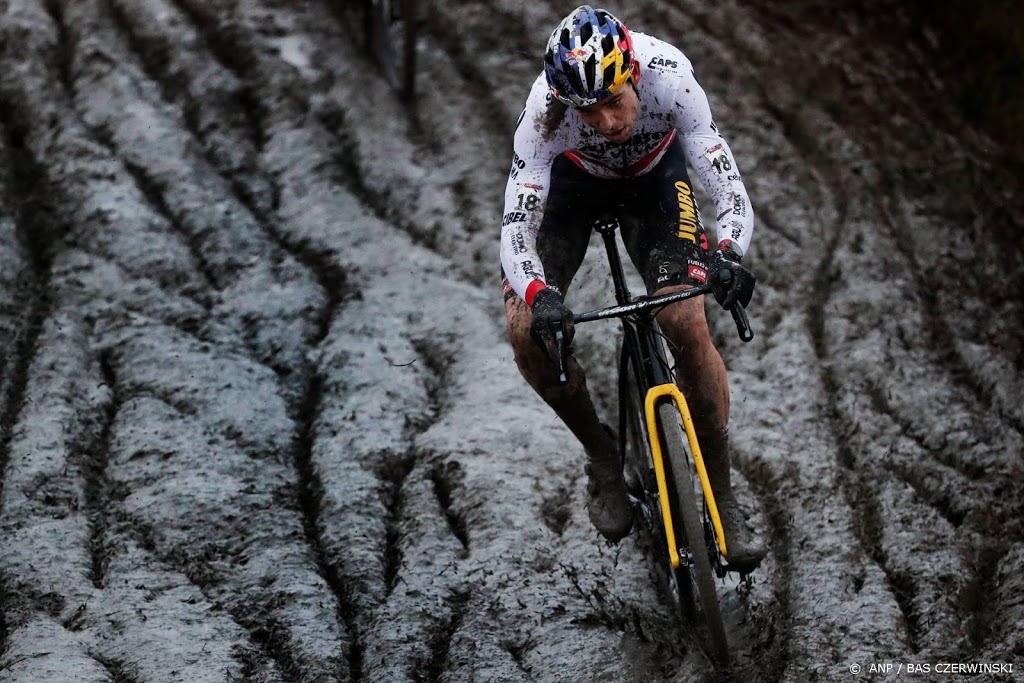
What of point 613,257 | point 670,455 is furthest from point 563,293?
point 670,455

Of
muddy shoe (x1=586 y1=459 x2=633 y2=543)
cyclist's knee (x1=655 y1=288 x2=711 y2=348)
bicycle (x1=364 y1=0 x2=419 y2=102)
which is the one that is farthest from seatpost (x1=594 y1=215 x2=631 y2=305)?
bicycle (x1=364 y1=0 x2=419 y2=102)

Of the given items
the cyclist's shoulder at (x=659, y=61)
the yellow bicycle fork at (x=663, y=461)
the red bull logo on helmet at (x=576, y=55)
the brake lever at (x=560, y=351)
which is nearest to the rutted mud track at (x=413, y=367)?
the yellow bicycle fork at (x=663, y=461)

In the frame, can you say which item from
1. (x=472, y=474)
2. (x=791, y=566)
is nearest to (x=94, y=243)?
(x=472, y=474)

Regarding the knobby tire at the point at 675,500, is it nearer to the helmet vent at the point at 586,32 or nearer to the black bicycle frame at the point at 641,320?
the black bicycle frame at the point at 641,320

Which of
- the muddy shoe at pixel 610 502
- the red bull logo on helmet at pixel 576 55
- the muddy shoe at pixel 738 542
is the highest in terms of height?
the red bull logo on helmet at pixel 576 55

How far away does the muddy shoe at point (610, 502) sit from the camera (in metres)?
4.95

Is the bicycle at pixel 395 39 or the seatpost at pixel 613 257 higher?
the seatpost at pixel 613 257

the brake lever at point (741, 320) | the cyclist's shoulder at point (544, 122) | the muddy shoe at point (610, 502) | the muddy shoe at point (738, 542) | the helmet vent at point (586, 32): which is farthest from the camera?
the muddy shoe at point (610, 502)

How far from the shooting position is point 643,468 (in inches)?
199

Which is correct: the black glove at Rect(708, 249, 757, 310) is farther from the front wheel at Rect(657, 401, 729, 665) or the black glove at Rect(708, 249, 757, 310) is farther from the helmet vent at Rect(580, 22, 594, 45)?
the helmet vent at Rect(580, 22, 594, 45)

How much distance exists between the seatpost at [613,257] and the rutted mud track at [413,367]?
1.47 metres

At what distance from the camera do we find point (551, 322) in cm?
414

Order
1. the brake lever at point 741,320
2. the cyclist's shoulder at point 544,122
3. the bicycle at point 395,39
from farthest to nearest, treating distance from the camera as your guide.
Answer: the bicycle at point 395,39
the cyclist's shoulder at point 544,122
the brake lever at point 741,320

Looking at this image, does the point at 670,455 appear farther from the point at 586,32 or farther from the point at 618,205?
the point at 586,32
